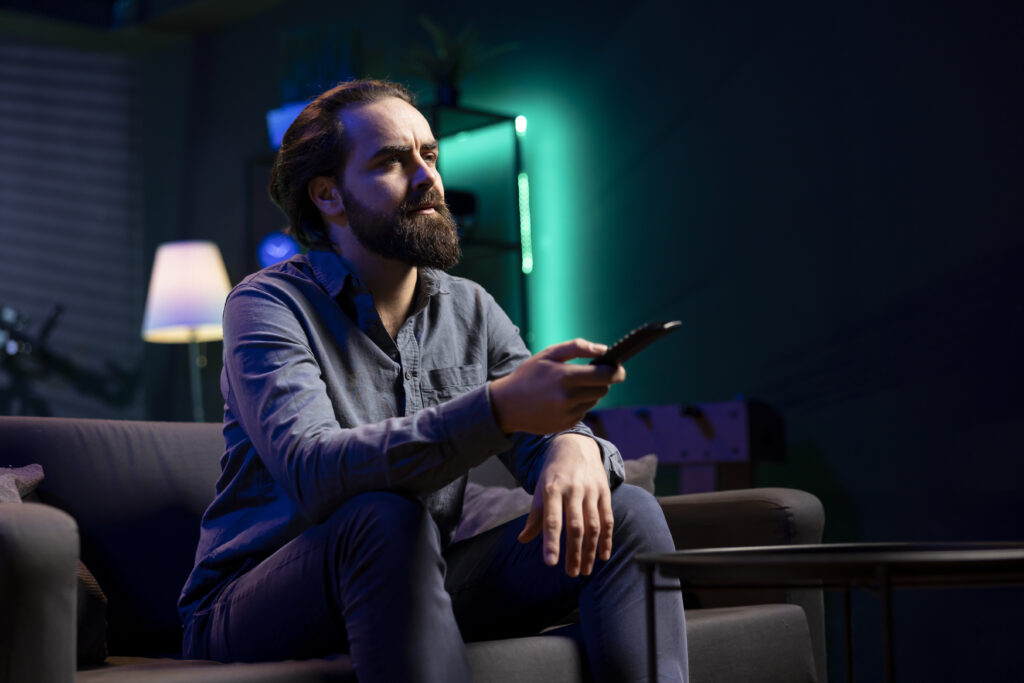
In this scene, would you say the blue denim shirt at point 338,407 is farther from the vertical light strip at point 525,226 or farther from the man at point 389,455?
the vertical light strip at point 525,226

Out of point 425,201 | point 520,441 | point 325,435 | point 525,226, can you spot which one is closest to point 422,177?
point 425,201

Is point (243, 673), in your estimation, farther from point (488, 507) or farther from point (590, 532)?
point (488, 507)

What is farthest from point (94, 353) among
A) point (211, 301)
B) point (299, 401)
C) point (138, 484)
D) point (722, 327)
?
point (299, 401)

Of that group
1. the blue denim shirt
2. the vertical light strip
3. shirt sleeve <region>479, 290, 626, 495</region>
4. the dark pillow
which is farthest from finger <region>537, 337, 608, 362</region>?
the vertical light strip

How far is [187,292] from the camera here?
436cm

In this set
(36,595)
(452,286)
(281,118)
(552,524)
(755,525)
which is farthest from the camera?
(281,118)

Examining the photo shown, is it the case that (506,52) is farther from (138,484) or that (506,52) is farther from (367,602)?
(367,602)

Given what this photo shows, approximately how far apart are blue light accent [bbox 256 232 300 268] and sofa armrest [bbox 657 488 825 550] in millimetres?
2779

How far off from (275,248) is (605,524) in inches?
133

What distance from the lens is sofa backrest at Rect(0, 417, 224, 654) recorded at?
68.0 inches

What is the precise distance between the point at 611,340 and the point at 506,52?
4.04 ft

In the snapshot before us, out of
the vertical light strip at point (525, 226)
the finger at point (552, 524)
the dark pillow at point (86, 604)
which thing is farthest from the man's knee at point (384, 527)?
the vertical light strip at point (525, 226)

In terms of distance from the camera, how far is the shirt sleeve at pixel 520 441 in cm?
154

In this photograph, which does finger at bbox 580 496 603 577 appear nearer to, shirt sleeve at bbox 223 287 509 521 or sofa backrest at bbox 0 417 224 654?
shirt sleeve at bbox 223 287 509 521
